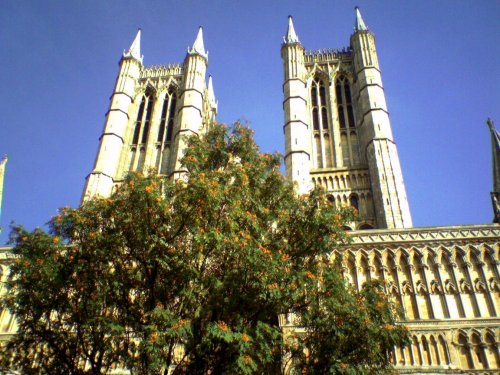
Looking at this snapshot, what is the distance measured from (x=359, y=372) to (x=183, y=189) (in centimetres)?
529

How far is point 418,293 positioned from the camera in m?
15.9

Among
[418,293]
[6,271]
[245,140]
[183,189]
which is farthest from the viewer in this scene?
[6,271]

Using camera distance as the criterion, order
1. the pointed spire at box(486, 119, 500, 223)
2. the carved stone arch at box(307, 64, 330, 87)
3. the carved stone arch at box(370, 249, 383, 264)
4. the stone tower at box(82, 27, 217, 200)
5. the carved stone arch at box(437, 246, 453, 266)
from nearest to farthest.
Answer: the carved stone arch at box(437, 246, 453, 266) → the carved stone arch at box(370, 249, 383, 264) → the pointed spire at box(486, 119, 500, 223) → the stone tower at box(82, 27, 217, 200) → the carved stone arch at box(307, 64, 330, 87)

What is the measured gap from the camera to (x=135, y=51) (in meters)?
38.1

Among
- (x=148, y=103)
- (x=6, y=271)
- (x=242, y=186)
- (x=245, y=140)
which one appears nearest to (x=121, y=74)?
(x=148, y=103)

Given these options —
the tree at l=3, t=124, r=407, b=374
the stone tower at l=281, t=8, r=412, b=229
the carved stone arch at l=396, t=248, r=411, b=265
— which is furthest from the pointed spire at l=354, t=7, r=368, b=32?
the tree at l=3, t=124, r=407, b=374

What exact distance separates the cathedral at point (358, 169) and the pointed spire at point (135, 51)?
3.7 inches

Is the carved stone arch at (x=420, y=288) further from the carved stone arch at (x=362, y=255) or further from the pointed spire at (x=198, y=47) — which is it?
the pointed spire at (x=198, y=47)

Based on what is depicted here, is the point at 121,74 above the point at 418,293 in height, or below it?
above

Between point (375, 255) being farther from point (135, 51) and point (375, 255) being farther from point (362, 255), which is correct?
point (135, 51)

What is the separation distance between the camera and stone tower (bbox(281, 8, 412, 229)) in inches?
988

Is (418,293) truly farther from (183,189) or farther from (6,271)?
(6,271)

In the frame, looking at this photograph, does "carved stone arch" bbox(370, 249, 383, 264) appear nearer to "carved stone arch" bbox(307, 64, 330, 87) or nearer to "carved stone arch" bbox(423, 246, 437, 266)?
"carved stone arch" bbox(423, 246, 437, 266)

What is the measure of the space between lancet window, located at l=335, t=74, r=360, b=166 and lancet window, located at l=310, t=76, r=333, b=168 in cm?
89
